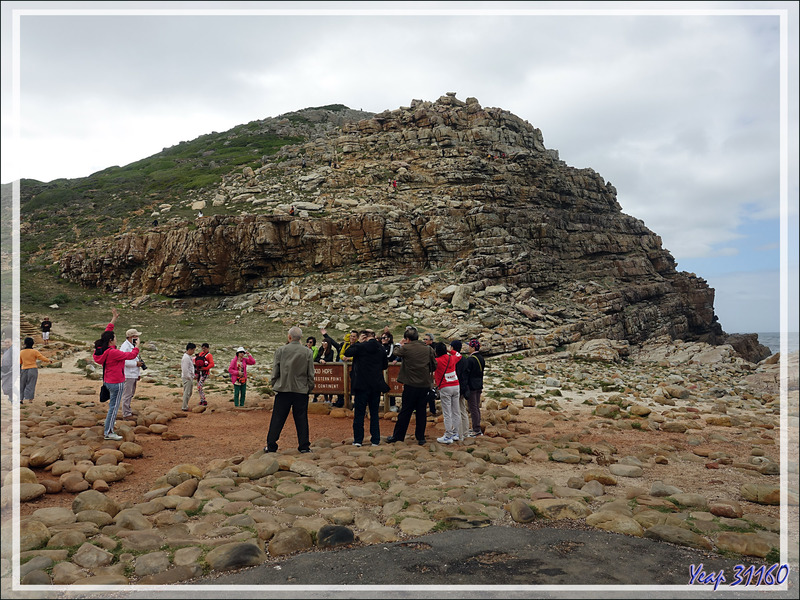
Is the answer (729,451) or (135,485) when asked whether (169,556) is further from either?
(729,451)

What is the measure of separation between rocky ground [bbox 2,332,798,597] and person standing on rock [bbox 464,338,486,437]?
0.58 m

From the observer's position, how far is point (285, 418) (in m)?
9.05

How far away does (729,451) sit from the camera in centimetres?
950

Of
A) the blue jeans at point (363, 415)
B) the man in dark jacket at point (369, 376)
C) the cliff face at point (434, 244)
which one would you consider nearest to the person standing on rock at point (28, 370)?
the man in dark jacket at point (369, 376)

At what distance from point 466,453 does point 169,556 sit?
565 centimetres

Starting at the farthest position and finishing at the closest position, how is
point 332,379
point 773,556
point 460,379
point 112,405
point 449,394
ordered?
point 332,379, point 460,379, point 449,394, point 112,405, point 773,556

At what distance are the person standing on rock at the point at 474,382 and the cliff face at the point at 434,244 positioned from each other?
19789mm

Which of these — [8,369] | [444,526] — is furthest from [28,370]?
[444,526]

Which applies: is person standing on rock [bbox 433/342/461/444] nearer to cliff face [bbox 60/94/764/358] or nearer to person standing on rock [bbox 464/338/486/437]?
person standing on rock [bbox 464/338/486/437]

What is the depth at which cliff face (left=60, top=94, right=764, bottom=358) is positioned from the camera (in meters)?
38.4

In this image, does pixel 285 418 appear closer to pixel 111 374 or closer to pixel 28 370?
pixel 111 374

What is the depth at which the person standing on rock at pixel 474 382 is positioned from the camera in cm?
1061

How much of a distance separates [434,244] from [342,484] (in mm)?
34847

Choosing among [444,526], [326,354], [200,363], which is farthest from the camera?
[200,363]
